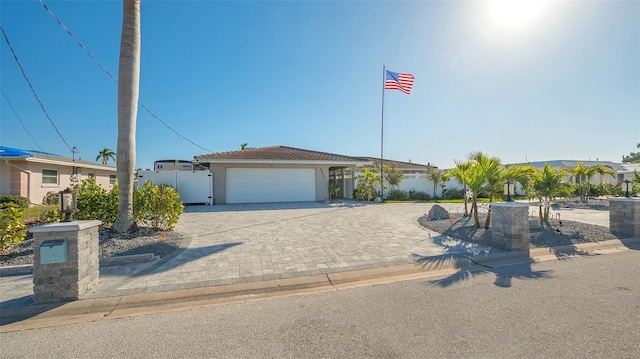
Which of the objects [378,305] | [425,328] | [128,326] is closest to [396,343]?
[425,328]

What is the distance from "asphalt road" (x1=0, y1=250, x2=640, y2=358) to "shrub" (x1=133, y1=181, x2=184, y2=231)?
445cm

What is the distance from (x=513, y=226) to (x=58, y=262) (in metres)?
7.99

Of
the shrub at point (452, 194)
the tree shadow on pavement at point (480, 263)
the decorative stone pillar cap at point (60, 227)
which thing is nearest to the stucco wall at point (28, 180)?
the decorative stone pillar cap at point (60, 227)

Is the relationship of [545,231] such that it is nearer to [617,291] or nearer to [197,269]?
[617,291]

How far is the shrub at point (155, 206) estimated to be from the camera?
7008 mm

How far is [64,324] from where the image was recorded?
305 cm

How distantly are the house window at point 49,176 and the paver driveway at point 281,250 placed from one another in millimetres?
14377

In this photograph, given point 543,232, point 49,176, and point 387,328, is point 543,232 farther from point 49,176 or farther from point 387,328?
point 49,176

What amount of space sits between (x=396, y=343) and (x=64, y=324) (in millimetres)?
3733

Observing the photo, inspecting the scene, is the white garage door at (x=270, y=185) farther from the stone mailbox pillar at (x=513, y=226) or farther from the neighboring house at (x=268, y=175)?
the stone mailbox pillar at (x=513, y=226)

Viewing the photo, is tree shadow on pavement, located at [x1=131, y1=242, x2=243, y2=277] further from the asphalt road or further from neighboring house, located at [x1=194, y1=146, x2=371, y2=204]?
neighboring house, located at [x1=194, y1=146, x2=371, y2=204]

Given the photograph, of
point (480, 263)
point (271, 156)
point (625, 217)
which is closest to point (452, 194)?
point (625, 217)

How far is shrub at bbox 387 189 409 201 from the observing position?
1905 cm

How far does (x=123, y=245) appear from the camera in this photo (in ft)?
18.8
